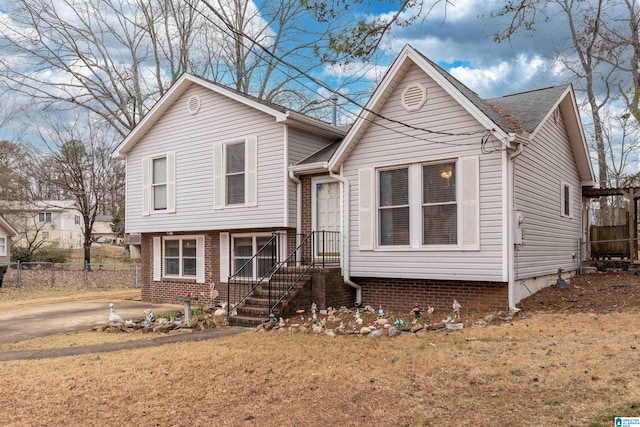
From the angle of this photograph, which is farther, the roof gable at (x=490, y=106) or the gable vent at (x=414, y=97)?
the gable vent at (x=414, y=97)

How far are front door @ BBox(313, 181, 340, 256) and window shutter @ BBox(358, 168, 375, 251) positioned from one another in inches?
45.7

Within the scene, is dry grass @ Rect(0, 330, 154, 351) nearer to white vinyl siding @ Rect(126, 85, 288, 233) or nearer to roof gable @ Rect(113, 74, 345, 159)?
white vinyl siding @ Rect(126, 85, 288, 233)

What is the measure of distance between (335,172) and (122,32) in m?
19.8

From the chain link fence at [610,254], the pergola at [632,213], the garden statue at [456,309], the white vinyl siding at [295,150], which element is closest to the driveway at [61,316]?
the white vinyl siding at [295,150]

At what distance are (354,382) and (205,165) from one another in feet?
31.6

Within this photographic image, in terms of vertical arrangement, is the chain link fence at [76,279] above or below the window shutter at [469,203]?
below

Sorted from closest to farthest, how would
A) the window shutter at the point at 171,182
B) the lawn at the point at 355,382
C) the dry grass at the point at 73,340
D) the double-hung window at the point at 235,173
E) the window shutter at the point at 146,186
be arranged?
the lawn at the point at 355,382 → the dry grass at the point at 73,340 → the double-hung window at the point at 235,173 → the window shutter at the point at 171,182 → the window shutter at the point at 146,186

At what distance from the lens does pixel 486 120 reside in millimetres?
9266

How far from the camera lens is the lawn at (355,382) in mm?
4617

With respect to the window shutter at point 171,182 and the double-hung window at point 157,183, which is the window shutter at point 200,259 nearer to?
the window shutter at point 171,182

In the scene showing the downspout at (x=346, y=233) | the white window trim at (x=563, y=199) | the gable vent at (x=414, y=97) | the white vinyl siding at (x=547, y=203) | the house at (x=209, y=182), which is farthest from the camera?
the white window trim at (x=563, y=199)

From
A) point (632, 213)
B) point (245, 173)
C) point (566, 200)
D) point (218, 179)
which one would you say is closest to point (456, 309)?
point (566, 200)

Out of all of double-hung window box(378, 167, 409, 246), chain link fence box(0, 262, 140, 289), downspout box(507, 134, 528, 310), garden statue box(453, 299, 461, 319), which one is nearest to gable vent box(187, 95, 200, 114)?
double-hung window box(378, 167, 409, 246)

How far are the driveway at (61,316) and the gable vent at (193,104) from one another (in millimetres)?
5597
